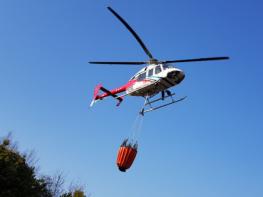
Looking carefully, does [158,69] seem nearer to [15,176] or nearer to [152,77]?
[152,77]

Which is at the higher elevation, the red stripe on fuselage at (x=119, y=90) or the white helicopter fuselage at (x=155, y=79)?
the red stripe on fuselage at (x=119, y=90)

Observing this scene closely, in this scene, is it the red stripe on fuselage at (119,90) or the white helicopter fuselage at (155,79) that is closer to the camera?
the white helicopter fuselage at (155,79)

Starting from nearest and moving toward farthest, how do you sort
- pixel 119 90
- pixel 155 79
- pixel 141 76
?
1. pixel 155 79
2. pixel 141 76
3. pixel 119 90

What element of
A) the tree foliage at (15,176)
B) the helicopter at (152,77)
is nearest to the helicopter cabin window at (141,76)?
the helicopter at (152,77)

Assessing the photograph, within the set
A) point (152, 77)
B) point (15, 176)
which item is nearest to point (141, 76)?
point (152, 77)

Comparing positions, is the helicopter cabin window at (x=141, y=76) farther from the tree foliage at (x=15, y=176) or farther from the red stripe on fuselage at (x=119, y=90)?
the tree foliage at (x=15, y=176)

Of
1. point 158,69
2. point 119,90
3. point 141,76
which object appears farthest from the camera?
point 119,90

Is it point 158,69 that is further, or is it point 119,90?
point 119,90

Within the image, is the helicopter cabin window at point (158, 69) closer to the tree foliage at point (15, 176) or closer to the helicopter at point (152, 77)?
the helicopter at point (152, 77)

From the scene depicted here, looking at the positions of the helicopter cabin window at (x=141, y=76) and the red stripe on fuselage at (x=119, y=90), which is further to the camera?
the red stripe on fuselage at (x=119, y=90)

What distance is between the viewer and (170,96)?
24.2 m

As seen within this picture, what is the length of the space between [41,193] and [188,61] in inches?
972

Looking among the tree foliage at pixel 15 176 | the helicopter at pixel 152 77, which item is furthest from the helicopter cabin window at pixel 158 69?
the tree foliage at pixel 15 176

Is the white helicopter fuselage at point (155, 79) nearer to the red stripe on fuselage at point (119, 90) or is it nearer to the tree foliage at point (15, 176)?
the red stripe on fuselage at point (119, 90)
